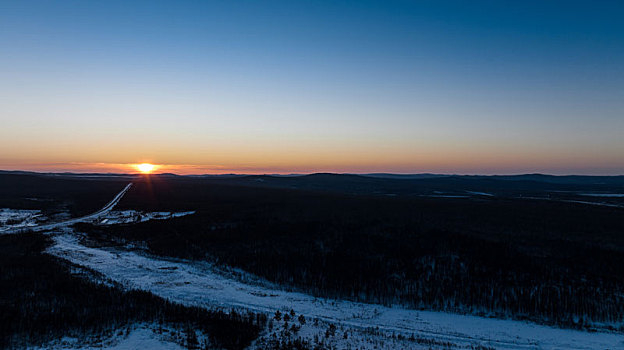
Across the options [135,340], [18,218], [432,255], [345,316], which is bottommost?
[345,316]

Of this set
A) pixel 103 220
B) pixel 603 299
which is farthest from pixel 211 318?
pixel 103 220

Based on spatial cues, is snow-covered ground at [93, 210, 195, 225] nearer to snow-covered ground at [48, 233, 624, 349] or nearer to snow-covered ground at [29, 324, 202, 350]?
snow-covered ground at [48, 233, 624, 349]

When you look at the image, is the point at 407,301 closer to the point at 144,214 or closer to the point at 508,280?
the point at 508,280

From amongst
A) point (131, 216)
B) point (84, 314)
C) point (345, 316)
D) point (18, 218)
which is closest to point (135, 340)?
point (84, 314)

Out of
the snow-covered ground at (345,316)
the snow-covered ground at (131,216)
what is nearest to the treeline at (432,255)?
the snow-covered ground at (345,316)

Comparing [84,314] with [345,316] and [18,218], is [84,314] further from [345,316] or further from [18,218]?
[18,218]

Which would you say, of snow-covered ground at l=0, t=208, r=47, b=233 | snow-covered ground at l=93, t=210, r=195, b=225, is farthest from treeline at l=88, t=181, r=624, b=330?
snow-covered ground at l=0, t=208, r=47, b=233
